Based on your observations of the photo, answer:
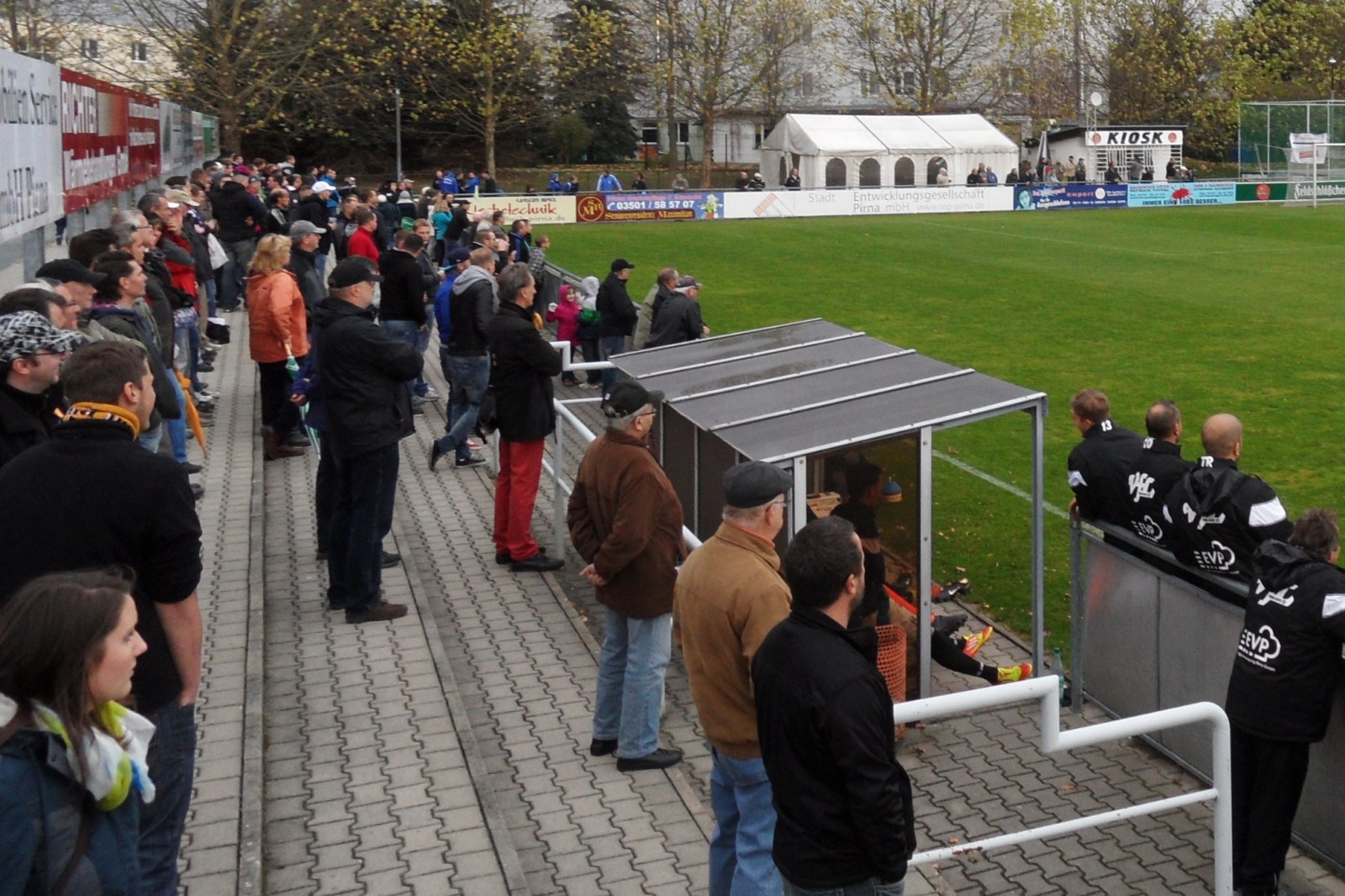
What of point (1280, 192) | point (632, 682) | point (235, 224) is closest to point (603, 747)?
point (632, 682)

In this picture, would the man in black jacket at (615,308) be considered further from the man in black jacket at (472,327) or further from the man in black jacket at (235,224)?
the man in black jacket at (235,224)

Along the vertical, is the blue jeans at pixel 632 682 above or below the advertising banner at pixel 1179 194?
below

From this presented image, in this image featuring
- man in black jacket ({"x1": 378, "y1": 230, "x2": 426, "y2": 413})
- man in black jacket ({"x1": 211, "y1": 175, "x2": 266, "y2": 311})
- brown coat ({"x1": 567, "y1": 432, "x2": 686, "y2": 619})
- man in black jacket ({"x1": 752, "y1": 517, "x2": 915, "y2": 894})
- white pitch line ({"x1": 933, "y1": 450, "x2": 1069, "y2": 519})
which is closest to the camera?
man in black jacket ({"x1": 752, "y1": 517, "x2": 915, "y2": 894})

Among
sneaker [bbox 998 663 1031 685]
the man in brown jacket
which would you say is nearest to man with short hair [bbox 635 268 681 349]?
sneaker [bbox 998 663 1031 685]

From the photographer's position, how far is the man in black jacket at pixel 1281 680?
552 cm

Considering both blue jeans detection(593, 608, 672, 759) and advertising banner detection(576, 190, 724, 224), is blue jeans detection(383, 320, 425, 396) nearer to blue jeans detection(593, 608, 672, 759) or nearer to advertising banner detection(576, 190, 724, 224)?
blue jeans detection(593, 608, 672, 759)

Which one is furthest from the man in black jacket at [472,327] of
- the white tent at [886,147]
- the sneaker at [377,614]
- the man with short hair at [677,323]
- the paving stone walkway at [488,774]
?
the white tent at [886,147]

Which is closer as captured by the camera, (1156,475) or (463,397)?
(1156,475)

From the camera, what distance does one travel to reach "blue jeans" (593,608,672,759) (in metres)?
6.27

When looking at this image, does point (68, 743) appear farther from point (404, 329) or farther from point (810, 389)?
point (404, 329)

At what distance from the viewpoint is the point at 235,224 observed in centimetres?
1936

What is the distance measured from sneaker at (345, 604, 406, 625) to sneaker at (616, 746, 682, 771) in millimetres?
2345

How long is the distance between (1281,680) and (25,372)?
5.02 m

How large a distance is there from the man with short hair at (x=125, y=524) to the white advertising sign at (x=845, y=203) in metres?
41.2
